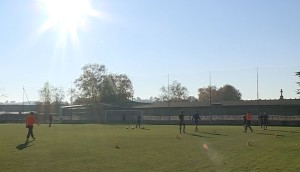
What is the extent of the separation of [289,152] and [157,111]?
6644 centimetres

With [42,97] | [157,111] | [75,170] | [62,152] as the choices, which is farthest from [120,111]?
[75,170]

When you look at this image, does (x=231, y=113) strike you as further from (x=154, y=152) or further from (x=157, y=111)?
(x=154, y=152)

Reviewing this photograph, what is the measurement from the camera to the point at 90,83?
105562 millimetres

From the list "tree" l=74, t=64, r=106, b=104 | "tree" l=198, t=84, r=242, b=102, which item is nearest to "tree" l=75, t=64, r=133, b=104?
"tree" l=74, t=64, r=106, b=104

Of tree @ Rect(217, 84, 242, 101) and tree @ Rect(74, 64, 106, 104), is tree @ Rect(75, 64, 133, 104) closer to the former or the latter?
tree @ Rect(74, 64, 106, 104)

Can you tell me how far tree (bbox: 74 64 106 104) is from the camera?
106 meters

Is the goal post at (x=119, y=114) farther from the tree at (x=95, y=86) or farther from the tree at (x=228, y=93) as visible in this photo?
the tree at (x=228, y=93)

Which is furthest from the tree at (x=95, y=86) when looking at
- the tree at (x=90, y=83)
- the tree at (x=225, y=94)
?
the tree at (x=225, y=94)

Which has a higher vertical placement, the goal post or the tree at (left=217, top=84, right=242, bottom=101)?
the tree at (left=217, top=84, right=242, bottom=101)

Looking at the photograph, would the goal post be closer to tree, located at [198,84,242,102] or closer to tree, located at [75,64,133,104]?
tree, located at [75,64,133,104]

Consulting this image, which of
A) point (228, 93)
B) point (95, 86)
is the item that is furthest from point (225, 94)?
point (95, 86)

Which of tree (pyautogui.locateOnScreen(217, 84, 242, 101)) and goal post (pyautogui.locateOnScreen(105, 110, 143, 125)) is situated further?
tree (pyautogui.locateOnScreen(217, 84, 242, 101))

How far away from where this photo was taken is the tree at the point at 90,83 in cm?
10569

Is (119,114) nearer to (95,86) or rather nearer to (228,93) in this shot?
(95,86)
